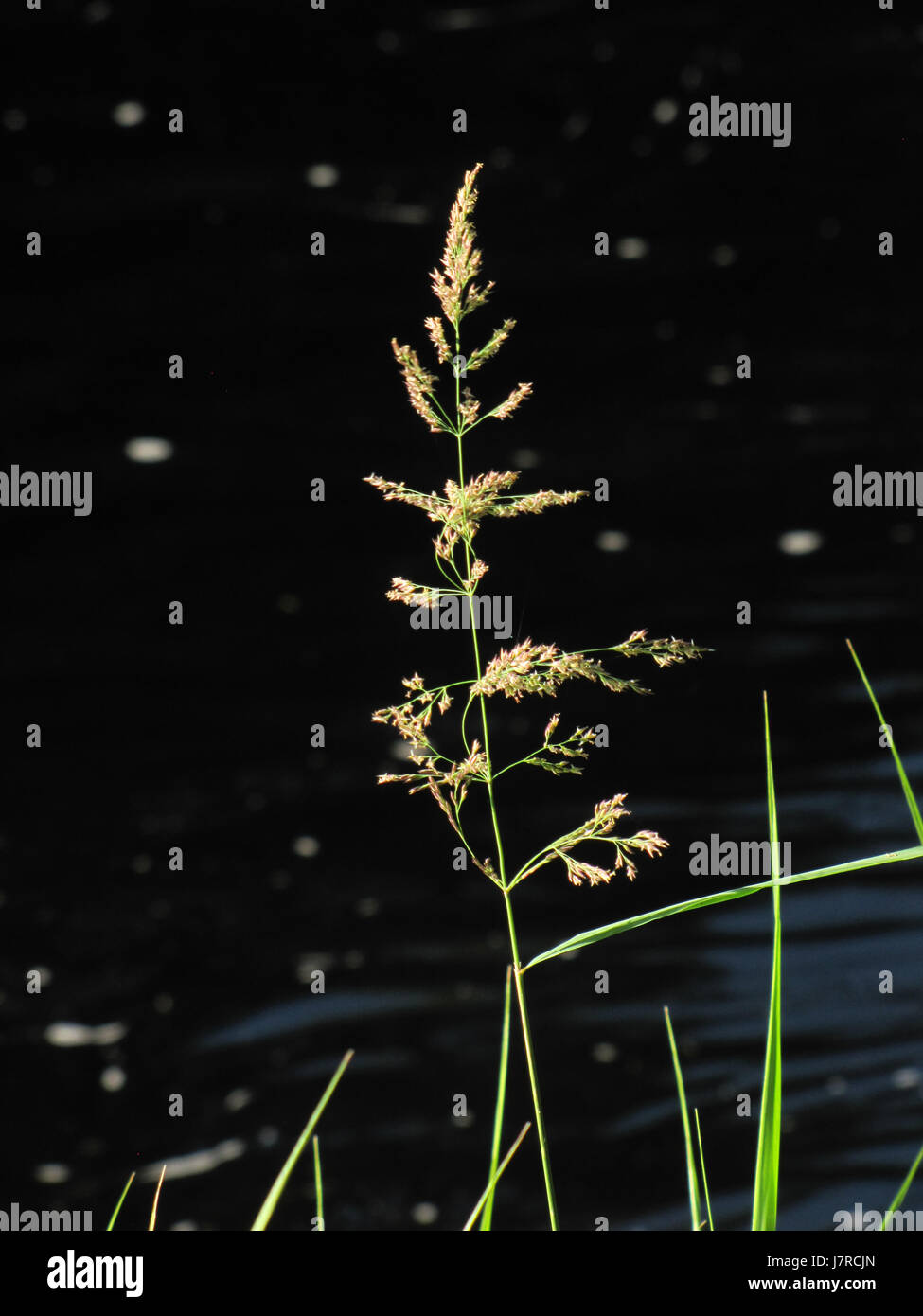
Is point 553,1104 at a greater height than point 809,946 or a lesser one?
lesser

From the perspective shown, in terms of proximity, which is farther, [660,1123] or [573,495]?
[660,1123]

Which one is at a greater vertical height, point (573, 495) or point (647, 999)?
point (573, 495)

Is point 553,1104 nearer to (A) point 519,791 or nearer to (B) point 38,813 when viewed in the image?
(A) point 519,791

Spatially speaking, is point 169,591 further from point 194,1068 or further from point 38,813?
point 194,1068

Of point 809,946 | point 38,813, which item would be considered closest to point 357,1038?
point 38,813
